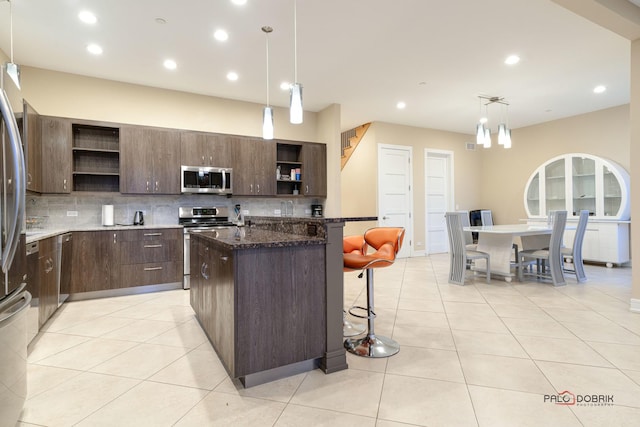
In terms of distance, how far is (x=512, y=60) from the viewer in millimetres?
4168

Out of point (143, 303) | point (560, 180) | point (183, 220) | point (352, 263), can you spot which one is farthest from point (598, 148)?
point (143, 303)

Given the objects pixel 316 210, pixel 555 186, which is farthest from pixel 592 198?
pixel 316 210

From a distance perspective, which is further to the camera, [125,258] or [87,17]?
[125,258]

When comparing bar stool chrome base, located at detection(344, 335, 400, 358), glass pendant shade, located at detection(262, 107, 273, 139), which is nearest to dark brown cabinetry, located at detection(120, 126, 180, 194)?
glass pendant shade, located at detection(262, 107, 273, 139)

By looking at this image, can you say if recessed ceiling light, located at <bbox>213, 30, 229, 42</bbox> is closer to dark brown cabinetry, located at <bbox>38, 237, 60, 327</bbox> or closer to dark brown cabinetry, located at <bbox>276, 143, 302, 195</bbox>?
dark brown cabinetry, located at <bbox>276, 143, 302, 195</bbox>

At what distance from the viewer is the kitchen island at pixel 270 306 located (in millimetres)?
1940

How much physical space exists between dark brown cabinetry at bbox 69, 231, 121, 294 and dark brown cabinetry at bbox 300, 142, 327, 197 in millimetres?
2976

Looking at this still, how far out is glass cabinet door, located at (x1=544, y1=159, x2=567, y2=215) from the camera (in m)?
6.48

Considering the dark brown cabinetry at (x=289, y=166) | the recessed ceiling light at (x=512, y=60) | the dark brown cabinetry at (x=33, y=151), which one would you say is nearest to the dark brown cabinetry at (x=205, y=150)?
the dark brown cabinetry at (x=289, y=166)

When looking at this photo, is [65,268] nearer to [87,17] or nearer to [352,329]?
[87,17]

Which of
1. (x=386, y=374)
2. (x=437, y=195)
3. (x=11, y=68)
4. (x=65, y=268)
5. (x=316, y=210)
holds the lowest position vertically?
(x=386, y=374)

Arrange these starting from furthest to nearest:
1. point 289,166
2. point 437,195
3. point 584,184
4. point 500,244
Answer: point 437,195
point 584,184
point 289,166
point 500,244

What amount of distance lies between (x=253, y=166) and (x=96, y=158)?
7.17 ft

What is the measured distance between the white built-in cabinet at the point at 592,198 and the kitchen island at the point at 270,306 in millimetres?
6064
